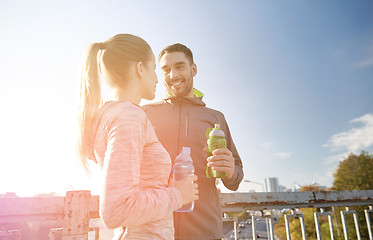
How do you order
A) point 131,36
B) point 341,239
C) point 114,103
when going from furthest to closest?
1. point 341,239
2. point 131,36
3. point 114,103

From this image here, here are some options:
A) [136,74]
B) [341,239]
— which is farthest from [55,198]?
[341,239]

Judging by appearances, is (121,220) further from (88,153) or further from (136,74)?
(136,74)

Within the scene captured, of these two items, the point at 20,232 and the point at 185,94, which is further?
the point at 185,94

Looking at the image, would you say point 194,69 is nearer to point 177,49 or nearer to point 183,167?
point 177,49

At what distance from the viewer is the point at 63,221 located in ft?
7.61

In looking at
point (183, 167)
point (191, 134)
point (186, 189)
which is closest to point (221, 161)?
point (183, 167)

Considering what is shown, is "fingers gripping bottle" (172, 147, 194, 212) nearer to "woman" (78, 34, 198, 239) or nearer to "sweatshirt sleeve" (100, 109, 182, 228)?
"woman" (78, 34, 198, 239)

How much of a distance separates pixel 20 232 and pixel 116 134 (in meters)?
2.06

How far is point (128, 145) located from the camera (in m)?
1.09

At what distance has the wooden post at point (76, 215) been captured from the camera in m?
2.21

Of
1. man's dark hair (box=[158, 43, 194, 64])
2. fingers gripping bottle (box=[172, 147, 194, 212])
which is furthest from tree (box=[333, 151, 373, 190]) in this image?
fingers gripping bottle (box=[172, 147, 194, 212])

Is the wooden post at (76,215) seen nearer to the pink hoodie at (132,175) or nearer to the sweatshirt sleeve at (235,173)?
the pink hoodie at (132,175)

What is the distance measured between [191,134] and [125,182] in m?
1.40

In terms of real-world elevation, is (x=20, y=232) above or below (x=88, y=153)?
below
